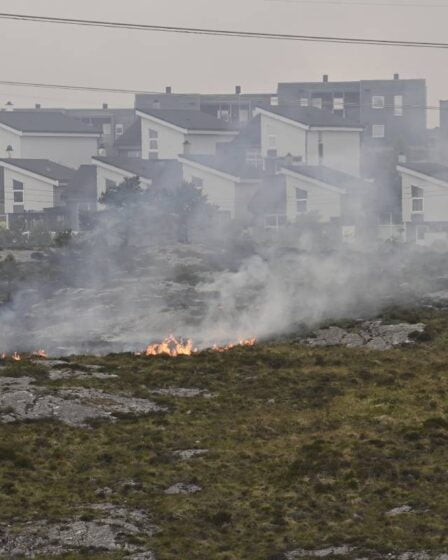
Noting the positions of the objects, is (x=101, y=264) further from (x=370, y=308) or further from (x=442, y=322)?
(x=442, y=322)

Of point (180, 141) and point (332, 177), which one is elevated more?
point (180, 141)

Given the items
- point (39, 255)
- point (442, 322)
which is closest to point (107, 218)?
point (39, 255)

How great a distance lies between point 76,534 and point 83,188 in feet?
304

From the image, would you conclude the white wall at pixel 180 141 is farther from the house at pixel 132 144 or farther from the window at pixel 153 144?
the house at pixel 132 144

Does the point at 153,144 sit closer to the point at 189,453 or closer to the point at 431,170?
the point at 431,170

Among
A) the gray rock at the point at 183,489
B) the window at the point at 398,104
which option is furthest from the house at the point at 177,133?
the gray rock at the point at 183,489

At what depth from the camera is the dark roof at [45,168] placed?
11994cm

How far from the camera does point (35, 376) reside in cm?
4075

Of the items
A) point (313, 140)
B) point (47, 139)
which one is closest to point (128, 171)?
point (313, 140)

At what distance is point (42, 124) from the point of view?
133000 millimetres

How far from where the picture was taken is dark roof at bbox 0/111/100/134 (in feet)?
431

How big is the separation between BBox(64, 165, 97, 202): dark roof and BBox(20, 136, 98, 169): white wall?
13.2 metres

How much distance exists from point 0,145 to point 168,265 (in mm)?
62480

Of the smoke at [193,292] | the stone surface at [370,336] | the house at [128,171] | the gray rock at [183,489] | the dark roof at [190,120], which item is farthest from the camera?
the dark roof at [190,120]
